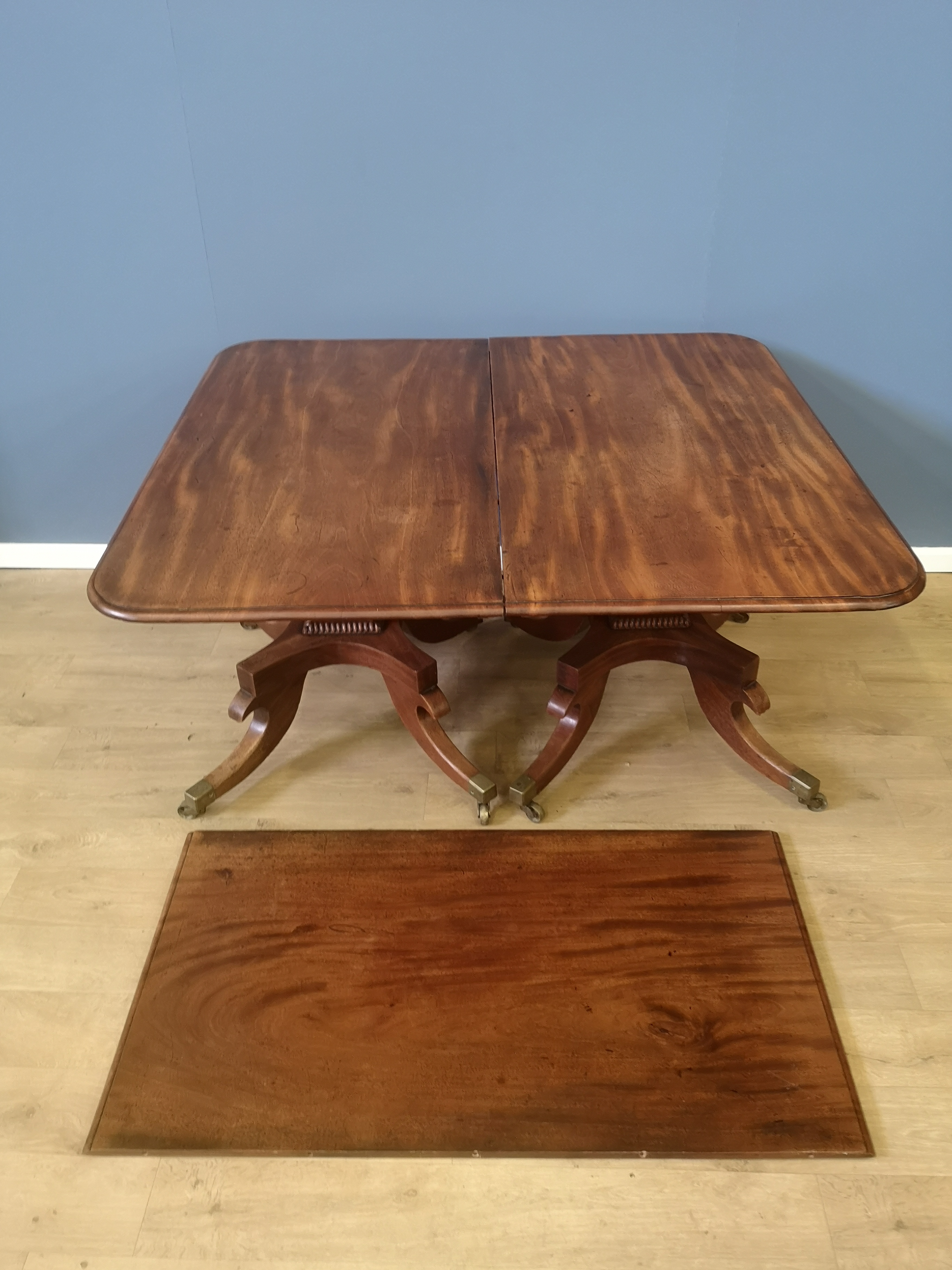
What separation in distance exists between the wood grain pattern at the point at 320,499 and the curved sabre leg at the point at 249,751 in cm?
43

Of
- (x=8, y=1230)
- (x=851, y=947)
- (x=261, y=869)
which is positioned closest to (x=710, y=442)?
(x=851, y=947)

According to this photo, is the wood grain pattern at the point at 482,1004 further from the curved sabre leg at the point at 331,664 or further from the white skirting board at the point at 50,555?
the white skirting board at the point at 50,555

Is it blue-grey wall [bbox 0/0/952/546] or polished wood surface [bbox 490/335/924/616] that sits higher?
blue-grey wall [bbox 0/0/952/546]

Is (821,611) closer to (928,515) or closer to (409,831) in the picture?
(409,831)

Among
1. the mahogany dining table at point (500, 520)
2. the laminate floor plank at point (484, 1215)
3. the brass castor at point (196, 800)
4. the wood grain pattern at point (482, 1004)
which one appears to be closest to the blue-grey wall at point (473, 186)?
the mahogany dining table at point (500, 520)

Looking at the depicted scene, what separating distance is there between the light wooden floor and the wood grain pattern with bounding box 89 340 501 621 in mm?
636

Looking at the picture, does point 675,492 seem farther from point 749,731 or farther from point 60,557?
point 60,557

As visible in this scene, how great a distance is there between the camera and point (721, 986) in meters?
1.56

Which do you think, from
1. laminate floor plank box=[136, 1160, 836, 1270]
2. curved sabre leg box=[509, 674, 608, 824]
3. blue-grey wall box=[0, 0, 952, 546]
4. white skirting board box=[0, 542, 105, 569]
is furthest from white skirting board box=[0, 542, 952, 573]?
laminate floor plank box=[136, 1160, 836, 1270]

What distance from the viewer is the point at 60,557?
8.12 feet

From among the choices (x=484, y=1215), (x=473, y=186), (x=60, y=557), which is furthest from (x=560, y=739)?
(x=60, y=557)

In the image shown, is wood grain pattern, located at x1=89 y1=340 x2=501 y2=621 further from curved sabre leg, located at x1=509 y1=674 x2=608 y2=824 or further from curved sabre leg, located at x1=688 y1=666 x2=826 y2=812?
curved sabre leg, located at x1=688 y1=666 x2=826 y2=812

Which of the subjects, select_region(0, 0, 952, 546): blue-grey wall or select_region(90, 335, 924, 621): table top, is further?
select_region(0, 0, 952, 546): blue-grey wall

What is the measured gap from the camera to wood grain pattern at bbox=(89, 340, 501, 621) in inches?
53.6
